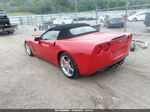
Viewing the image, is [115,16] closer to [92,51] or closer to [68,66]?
[68,66]

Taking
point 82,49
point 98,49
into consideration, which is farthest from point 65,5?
point 98,49

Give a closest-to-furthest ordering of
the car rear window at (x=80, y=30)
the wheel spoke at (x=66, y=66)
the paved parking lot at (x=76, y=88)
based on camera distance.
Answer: the paved parking lot at (x=76, y=88) → the wheel spoke at (x=66, y=66) → the car rear window at (x=80, y=30)

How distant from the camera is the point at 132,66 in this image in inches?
150

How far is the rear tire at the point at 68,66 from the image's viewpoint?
296cm

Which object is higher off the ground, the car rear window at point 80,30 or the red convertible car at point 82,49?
the car rear window at point 80,30

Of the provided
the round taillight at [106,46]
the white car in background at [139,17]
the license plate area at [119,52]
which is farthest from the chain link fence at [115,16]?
the round taillight at [106,46]

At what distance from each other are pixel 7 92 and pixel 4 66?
1921 millimetres

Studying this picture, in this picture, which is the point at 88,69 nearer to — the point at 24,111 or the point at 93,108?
the point at 93,108

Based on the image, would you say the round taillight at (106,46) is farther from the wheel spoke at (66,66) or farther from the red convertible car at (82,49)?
the wheel spoke at (66,66)

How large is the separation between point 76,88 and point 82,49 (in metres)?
0.93

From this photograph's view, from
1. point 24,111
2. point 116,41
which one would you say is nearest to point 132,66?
point 116,41

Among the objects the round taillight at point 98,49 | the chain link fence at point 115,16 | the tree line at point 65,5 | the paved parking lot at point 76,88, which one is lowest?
the paved parking lot at point 76,88

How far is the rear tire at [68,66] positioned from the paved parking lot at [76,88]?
155 mm

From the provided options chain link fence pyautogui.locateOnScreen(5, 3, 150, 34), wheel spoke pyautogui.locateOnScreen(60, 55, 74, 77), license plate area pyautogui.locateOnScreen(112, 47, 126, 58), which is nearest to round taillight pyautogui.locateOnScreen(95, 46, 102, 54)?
license plate area pyautogui.locateOnScreen(112, 47, 126, 58)
